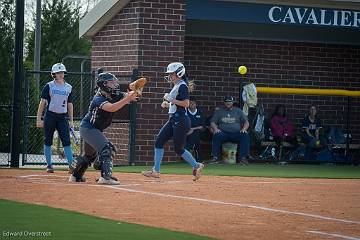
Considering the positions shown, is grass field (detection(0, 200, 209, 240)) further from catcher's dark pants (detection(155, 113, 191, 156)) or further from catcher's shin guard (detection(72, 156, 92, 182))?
catcher's dark pants (detection(155, 113, 191, 156))

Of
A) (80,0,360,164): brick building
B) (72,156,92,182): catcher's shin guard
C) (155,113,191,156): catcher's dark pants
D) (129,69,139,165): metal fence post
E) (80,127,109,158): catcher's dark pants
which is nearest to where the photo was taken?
(80,127,109,158): catcher's dark pants

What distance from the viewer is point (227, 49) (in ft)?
85.8

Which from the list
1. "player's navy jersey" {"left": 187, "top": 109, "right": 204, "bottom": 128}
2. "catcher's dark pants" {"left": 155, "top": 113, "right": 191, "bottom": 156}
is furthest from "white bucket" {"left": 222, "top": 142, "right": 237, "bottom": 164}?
"catcher's dark pants" {"left": 155, "top": 113, "right": 191, "bottom": 156}

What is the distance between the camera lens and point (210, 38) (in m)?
25.9

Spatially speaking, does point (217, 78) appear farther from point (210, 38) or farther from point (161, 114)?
point (161, 114)

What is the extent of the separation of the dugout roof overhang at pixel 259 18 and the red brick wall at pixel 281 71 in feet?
0.99

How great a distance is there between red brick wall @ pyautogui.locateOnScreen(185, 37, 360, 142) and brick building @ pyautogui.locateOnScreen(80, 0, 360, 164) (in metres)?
0.02

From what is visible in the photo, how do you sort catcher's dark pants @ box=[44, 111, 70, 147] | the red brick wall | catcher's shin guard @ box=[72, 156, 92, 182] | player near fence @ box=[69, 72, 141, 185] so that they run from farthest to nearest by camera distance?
the red brick wall
catcher's dark pants @ box=[44, 111, 70, 147]
catcher's shin guard @ box=[72, 156, 92, 182]
player near fence @ box=[69, 72, 141, 185]

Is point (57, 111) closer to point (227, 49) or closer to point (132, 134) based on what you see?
point (132, 134)

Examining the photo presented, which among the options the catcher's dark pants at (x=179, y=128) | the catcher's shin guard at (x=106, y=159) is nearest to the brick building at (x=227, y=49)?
the catcher's dark pants at (x=179, y=128)

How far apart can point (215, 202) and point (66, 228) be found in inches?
147

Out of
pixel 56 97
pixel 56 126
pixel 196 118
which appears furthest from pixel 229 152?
pixel 56 97

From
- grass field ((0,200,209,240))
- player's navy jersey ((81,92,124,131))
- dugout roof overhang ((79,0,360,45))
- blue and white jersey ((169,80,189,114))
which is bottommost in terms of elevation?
grass field ((0,200,209,240))

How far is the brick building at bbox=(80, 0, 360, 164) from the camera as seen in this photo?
23.6 meters
